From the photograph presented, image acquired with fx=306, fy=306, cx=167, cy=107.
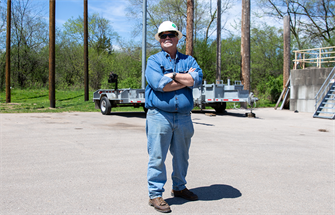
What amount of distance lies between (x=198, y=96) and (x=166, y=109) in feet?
40.2

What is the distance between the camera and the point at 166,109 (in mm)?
3406

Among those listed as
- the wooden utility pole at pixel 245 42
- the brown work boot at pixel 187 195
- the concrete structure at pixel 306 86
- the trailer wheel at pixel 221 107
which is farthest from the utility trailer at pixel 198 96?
the brown work boot at pixel 187 195

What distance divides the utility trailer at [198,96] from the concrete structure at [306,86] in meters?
6.63

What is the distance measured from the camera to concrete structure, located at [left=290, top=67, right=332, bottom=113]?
18.8m

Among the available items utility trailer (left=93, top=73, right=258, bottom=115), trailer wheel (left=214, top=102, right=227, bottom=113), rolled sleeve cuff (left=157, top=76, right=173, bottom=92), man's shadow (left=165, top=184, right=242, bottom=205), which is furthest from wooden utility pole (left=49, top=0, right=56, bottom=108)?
rolled sleeve cuff (left=157, top=76, right=173, bottom=92)

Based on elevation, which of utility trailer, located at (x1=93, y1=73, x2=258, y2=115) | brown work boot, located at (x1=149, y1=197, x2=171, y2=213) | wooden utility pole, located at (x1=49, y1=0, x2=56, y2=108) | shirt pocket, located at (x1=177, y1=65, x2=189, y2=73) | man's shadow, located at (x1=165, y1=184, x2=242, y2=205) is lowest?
man's shadow, located at (x1=165, y1=184, x2=242, y2=205)

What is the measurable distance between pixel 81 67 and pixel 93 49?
24.7 ft

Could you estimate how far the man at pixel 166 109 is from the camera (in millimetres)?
3395

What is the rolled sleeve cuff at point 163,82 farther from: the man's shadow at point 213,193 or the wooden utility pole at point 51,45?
the wooden utility pole at point 51,45

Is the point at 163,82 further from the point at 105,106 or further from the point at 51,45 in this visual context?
the point at 51,45

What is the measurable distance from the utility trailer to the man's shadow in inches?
378

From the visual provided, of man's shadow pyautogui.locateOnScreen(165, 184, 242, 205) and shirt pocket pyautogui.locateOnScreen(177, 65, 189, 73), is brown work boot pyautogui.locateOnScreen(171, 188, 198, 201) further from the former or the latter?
shirt pocket pyautogui.locateOnScreen(177, 65, 189, 73)

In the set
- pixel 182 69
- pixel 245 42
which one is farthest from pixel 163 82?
pixel 245 42

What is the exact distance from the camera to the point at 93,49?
44844mm
